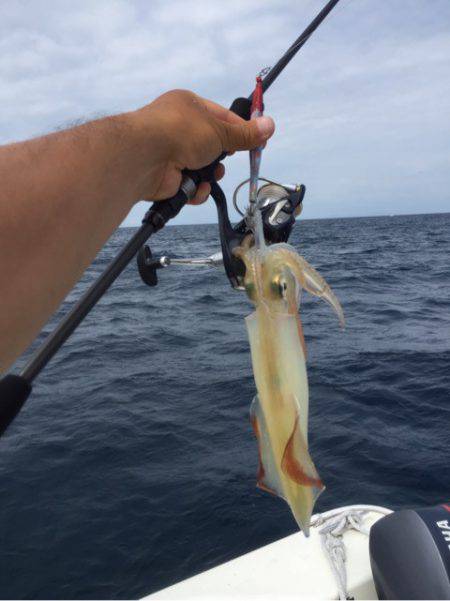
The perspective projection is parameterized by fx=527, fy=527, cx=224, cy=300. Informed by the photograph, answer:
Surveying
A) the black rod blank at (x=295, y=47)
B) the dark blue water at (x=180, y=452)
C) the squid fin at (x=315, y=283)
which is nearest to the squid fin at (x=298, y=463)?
the squid fin at (x=315, y=283)

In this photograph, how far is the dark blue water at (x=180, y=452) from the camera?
15.7ft

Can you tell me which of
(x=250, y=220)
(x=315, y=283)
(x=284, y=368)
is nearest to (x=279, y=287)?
(x=315, y=283)

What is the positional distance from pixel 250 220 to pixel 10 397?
37.7 inches

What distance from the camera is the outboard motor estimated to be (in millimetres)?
2619

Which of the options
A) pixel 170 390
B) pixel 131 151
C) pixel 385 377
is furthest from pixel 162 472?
pixel 131 151

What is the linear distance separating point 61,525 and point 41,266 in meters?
4.58


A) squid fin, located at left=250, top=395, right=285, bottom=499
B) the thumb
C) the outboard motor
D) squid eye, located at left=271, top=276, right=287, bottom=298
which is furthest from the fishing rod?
the outboard motor

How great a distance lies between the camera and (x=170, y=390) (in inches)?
340

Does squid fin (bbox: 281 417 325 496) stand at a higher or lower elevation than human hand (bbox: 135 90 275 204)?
lower

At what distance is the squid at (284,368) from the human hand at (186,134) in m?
0.53

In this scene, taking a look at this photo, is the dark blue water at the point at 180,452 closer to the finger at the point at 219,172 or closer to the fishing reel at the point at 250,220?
the fishing reel at the point at 250,220

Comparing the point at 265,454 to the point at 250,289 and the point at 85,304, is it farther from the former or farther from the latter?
the point at 85,304

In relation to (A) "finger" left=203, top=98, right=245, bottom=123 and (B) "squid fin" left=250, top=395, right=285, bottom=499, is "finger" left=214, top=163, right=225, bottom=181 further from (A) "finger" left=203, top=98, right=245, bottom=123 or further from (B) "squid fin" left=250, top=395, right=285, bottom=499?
(B) "squid fin" left=250, top=395, right=285, bottom=499

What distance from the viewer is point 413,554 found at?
9.00 feet
